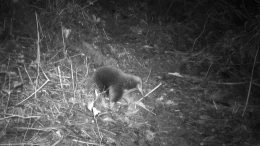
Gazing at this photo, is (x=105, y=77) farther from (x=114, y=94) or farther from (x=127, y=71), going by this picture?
(x=127, y=71)

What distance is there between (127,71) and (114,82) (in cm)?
53

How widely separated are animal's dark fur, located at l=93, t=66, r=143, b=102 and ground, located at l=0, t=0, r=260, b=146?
0.13 m

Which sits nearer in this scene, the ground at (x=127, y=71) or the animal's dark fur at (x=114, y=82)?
the ground at (x=127, y=71)

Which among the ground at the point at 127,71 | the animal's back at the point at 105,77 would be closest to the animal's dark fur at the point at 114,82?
the animal's back at the point at 105,77

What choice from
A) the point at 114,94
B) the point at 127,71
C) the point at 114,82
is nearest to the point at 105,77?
the point at 114,82

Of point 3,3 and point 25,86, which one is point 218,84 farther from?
point 3,3

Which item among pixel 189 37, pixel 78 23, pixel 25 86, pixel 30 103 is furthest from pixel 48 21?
pixel 189 37

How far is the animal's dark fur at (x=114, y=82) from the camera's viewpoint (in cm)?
382

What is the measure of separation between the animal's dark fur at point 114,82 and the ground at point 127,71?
0.41 ft

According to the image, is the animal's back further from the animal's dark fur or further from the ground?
the ground

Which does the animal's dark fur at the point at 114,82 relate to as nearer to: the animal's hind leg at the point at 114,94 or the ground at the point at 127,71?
the animal's hind leg at the point at 114,94

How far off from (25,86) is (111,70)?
1.16m

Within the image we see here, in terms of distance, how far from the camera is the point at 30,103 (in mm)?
3383

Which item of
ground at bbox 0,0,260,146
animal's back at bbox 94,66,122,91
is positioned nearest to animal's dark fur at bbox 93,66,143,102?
animal's back at bbox 94,66,122,91
